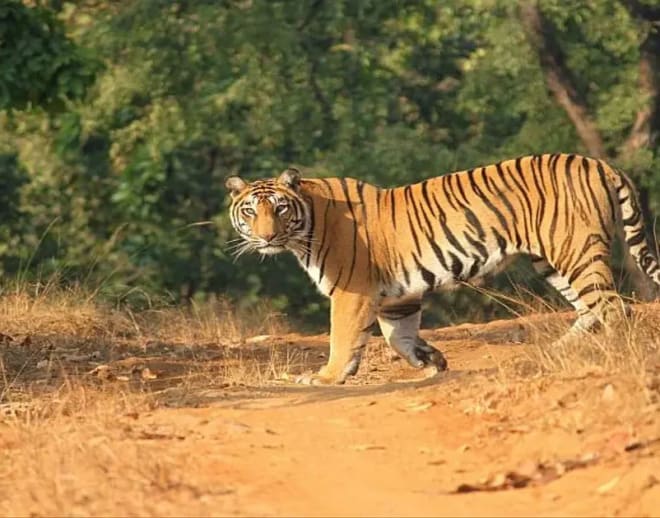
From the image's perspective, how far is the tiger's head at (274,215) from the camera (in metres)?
10.1

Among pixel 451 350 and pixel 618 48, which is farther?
pixel 618 48

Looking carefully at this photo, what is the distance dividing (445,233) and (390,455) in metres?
3.45

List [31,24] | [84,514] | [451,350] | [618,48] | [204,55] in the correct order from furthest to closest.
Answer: [204,55], [618,48], [31,24], [451,350], [84,514]

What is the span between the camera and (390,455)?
6.86m

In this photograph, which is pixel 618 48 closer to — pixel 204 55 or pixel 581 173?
pixel 204 55

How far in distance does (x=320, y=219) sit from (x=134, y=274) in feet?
30.3

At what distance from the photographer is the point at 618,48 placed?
18.3 m

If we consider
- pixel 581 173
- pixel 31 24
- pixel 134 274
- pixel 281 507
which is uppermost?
pixel 31 24

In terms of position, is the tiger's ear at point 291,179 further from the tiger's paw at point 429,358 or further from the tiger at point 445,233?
the tiger's paw at point 429,358

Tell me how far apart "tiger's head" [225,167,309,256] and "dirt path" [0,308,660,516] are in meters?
2.04

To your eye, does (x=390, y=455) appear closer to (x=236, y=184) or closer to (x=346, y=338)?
(x=346, y=338)

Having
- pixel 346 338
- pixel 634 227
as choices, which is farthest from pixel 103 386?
pixel 634 227

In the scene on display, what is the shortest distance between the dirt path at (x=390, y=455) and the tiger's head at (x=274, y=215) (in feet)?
6.69

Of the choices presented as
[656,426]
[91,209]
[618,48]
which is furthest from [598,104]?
[656,426]
